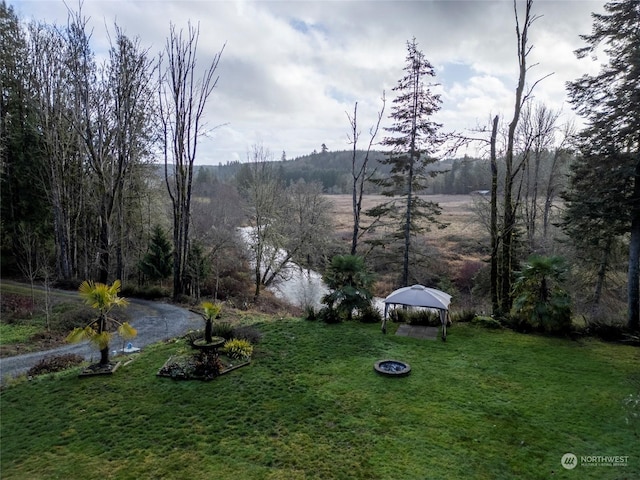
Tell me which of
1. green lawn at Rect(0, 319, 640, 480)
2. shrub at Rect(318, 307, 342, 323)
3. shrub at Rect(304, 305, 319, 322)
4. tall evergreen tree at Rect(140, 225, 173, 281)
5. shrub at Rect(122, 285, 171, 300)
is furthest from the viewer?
tall evergreen tree at Rect(140, 225, 173, 281)

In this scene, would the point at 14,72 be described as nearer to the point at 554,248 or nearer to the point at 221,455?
the point at 221,455

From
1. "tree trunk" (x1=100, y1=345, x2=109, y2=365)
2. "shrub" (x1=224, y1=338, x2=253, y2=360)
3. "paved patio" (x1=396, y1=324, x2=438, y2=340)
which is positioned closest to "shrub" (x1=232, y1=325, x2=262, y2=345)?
"shrub" (x1=224, y1=338, x2=253, y2=360)

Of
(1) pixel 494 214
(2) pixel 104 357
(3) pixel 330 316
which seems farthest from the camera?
(1) pixel 494 214

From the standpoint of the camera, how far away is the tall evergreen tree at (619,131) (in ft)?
30.7

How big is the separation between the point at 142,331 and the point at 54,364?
340cm

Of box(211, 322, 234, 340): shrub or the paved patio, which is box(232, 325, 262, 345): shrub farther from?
the paved patio

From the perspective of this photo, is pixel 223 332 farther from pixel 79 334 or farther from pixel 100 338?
pixel 79 334

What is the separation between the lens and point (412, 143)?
16016 millimetres

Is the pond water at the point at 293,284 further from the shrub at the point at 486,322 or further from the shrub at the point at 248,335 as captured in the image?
the shrub at the point at 486,322

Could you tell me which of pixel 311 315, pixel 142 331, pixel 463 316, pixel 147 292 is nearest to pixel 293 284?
pixel 147 292

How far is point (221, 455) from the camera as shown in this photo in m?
5.19

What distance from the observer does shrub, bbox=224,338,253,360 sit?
27.8ft

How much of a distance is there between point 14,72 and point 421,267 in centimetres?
2578

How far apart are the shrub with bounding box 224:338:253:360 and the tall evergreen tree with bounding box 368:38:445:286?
32.3ft
